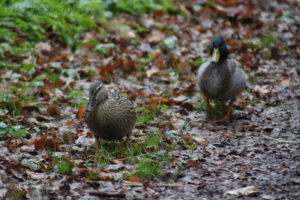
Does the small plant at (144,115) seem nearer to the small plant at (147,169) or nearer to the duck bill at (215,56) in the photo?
the duck bill at (215,56)

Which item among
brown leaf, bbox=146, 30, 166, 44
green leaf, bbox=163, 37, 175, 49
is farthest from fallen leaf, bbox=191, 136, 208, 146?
brown leaf, bbox=146, 30, 166, 44

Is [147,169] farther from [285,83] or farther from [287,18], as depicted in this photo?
[287,18]

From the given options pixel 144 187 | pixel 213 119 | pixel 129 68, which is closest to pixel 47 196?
pixel 144 187

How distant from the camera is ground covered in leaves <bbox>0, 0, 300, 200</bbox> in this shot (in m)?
4.23

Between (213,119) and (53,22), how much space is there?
4.34 m

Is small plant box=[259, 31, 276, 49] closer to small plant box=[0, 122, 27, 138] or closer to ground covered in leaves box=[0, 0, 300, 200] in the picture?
ground covered in leaves box=[0, 0, 300, 200]

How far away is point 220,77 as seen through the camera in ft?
21.1

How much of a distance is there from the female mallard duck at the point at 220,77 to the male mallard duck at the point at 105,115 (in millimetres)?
1783

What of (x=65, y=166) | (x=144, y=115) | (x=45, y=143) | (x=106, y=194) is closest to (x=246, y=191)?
(x=106, y=194)

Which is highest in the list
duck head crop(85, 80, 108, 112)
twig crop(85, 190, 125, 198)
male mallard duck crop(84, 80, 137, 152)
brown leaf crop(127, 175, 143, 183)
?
duck head crop(85, 80, 108, 112)

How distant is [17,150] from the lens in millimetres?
4914

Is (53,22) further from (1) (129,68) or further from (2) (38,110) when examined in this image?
(2) (38,110)

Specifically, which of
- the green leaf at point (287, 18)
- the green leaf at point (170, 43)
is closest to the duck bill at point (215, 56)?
the green leaf at point (170, 43)

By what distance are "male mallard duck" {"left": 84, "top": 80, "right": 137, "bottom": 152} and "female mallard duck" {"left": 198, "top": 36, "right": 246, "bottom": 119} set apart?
5.85 feet
